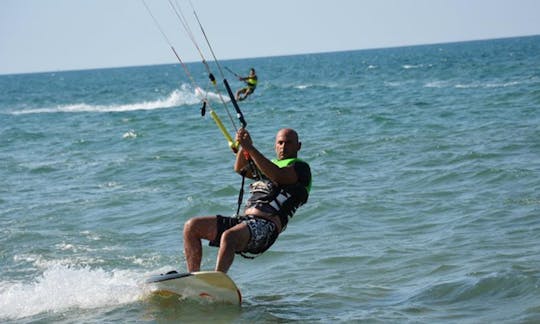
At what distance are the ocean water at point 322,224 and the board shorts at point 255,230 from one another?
2.04 feet

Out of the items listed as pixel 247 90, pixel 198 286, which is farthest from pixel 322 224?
pixel 198 286

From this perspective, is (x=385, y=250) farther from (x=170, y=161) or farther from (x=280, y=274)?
(x=170, y=161)

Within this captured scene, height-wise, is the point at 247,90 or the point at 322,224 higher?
the point at 247,90

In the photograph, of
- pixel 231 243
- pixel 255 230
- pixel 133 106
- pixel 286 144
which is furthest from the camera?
pixel 133 106

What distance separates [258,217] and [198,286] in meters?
0.78

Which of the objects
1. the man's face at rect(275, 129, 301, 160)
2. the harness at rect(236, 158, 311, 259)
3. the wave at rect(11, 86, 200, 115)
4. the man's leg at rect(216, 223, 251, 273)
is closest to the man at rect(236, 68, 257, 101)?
the man's face at rect(275, 129, 301, 160)

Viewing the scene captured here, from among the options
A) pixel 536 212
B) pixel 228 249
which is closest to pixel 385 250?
pixel 536 212

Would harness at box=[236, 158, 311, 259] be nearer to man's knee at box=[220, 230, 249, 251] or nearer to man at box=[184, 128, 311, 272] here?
man at box=[184, 128, 311, 272]

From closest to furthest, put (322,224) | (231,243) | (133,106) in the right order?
(231,243) < (322,224) < (133,106)

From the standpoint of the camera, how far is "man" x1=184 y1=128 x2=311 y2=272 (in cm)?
708

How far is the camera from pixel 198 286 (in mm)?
7289

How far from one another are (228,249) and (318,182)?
308 inches

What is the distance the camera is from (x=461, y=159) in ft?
50.8

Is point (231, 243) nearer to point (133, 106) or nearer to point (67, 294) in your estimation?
point (67, 294)
